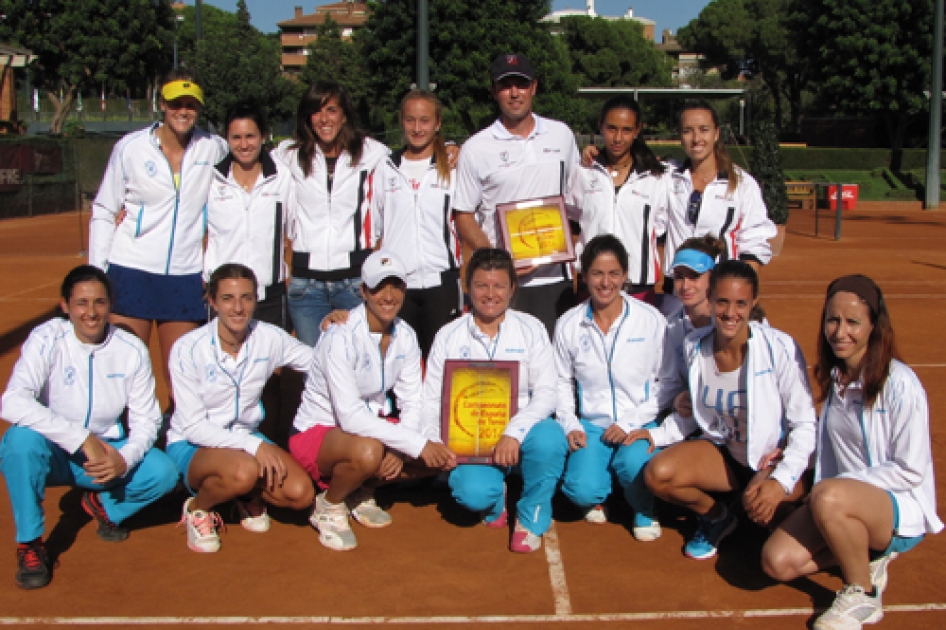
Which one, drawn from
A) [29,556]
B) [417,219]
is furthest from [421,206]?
[29,556]

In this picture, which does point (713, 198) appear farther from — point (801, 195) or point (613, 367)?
point (801, 195)

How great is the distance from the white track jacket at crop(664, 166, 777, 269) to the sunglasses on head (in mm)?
16

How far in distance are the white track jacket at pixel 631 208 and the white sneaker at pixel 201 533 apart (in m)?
2.45

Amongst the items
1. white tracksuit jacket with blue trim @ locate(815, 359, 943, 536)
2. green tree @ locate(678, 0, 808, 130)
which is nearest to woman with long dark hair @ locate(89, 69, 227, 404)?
white tracksuit jacket with blue trim @ locate(815, 359, 943, 536)

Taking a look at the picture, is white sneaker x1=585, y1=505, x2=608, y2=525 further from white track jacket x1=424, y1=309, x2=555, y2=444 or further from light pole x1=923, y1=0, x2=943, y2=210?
light pole x1=923, y1=0, x2=943, y2=210

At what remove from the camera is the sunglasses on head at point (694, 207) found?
498 centimetres

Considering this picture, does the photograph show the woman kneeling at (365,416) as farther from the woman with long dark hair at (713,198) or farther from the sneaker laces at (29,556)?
the woman with long dark hair at (713,198)

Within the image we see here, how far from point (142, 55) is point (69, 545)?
5359 cm

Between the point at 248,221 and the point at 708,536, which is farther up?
the point at 248,221

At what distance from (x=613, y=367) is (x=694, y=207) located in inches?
40.7

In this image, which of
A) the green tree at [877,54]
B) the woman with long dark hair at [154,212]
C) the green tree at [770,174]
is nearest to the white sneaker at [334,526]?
the woman with long dark hair at [154,212]

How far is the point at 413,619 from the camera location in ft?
12.0

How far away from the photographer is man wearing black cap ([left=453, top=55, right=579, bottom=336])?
4996 millimetres

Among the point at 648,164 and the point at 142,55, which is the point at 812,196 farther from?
the point at 142,55
